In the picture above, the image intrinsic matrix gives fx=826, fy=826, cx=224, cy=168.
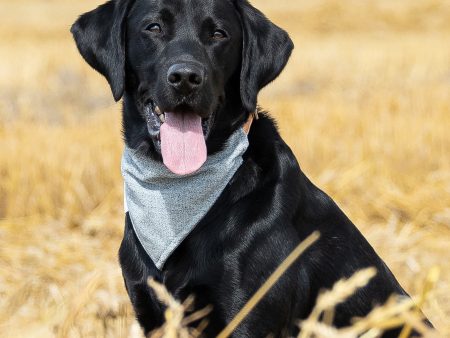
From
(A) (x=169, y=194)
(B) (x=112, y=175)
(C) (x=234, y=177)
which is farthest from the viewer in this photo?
(B) (x=112, y=175)

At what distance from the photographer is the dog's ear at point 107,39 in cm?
335

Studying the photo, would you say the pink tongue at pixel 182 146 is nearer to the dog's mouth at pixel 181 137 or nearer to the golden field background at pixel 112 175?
the dog's mouth at pixel 181 137

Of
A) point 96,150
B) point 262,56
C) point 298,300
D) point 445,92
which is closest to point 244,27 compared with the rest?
point 262,56

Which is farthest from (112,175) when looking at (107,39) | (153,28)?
(153,28)

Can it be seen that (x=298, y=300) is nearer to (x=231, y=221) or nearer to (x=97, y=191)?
(x=231, y=221)

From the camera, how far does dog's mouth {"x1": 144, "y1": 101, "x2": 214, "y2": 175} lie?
313 cm

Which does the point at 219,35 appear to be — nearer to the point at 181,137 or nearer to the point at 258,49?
the point at 258,49

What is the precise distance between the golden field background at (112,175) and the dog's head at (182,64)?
2.49ft

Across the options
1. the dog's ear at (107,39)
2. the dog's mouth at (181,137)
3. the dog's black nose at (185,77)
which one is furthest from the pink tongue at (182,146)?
the dog's ear at (107,39)

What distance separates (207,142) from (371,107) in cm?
580

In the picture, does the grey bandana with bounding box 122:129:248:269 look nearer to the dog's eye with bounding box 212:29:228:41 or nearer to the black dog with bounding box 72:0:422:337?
the black dog with bounding box 72:0:422:337

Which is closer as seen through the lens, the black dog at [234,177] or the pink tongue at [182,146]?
the black dog at [234,177]

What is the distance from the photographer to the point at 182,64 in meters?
3.06

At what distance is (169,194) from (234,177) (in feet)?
0.96
